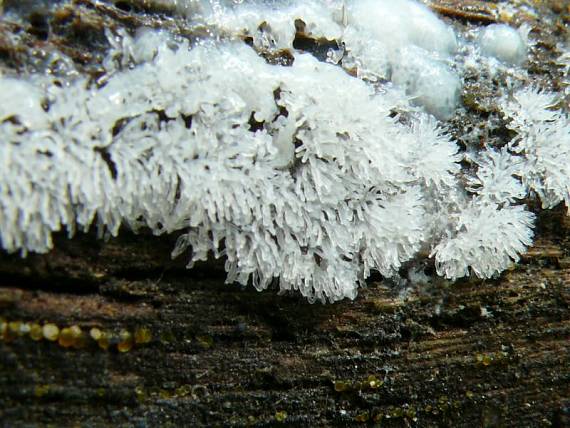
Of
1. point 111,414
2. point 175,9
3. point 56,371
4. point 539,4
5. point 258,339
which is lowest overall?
point 111,414

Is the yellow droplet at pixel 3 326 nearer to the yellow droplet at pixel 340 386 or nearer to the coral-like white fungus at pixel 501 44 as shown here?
the yellow droplet at pixel 340 386

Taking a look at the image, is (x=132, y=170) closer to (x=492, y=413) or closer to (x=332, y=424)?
(x=332, y=424)

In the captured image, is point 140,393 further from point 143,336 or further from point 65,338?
point 65,338

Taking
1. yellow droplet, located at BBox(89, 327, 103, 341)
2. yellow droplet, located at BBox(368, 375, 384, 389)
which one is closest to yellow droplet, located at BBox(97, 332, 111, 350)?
yellow droplet, located at BBox(89, 327, 103, 341)

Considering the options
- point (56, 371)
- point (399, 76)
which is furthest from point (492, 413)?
point (56, 371)

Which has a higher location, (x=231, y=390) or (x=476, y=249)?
(x=476, y=249)

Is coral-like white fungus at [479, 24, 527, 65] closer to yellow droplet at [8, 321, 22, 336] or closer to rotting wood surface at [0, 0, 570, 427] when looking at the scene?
rotting wood surface at [0, 0, 570, 427]

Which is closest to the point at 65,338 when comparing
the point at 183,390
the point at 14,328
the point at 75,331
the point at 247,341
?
the point at 75,331
